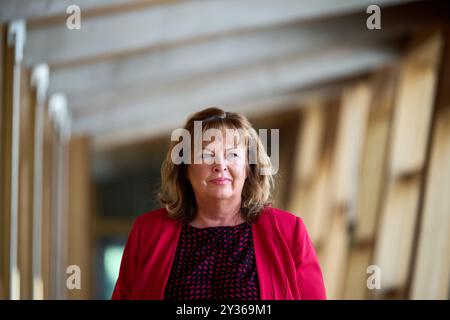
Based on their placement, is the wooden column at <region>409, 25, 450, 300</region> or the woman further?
the wooden column at <region>409, 25, 450, 300</region>

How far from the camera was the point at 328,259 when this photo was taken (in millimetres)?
11219

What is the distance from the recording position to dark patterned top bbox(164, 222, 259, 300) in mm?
1742

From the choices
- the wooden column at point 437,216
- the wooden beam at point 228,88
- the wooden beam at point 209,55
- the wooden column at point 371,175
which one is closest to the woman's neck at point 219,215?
the wooden column at point 437,216

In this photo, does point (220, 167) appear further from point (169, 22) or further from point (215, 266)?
point (169, 22)

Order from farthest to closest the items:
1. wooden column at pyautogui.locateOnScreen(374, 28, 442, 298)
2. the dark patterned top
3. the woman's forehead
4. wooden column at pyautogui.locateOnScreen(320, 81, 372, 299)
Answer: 1. wooden column at pyautogui.locateOnScreen(320, 81, 372, 299)
2. wooden column at pyautogui.locateOnScreen(374, 28, 442, 298)
3. the woman's forehead
4. the dark patterned top

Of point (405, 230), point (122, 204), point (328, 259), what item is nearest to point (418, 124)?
point (405, 230)

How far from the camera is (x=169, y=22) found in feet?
19.4

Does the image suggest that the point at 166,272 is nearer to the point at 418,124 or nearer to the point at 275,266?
the point at 275,266

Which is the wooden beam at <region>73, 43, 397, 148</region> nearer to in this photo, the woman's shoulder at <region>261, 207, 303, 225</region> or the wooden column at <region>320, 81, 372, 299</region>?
the wooden column at <region>320, 81, 372, 299</region>

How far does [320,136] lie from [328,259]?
9.10 feet

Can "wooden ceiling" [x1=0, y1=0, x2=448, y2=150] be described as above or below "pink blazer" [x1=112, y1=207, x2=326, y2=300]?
above

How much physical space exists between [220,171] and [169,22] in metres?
4.23

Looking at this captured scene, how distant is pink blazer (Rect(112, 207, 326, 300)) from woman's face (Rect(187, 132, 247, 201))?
0.10m

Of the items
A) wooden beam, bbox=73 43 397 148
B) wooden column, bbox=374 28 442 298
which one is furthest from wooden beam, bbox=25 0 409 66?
wooden beam, bbox=73 43 397 148
